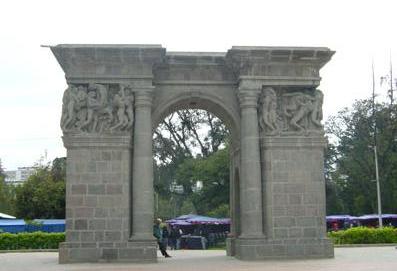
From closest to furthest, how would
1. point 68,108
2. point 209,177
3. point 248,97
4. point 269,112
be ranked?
point 68,108, point 248,97, point 269,112, point 209,177

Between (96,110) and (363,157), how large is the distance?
35.6m

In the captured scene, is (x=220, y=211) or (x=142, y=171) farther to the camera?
(x=220, y=211)

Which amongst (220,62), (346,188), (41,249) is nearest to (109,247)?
(220,62)

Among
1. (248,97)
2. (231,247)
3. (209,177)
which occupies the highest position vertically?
(248,97)

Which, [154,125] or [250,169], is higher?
[154,125]

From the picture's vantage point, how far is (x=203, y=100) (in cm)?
2097

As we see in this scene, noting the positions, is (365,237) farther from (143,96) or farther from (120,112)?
(120,112)

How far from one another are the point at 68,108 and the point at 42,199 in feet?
63.5

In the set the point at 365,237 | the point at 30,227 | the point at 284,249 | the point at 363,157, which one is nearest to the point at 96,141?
the point at 284,249

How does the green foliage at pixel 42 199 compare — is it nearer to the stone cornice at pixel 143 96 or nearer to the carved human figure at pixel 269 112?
the stone cornice at pixel 143 96

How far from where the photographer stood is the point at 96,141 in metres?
19.6

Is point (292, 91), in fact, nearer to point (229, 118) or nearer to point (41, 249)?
point (229, 118)

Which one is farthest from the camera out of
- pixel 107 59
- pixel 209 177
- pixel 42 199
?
pixel 209 177

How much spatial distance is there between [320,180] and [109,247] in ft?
23.9
